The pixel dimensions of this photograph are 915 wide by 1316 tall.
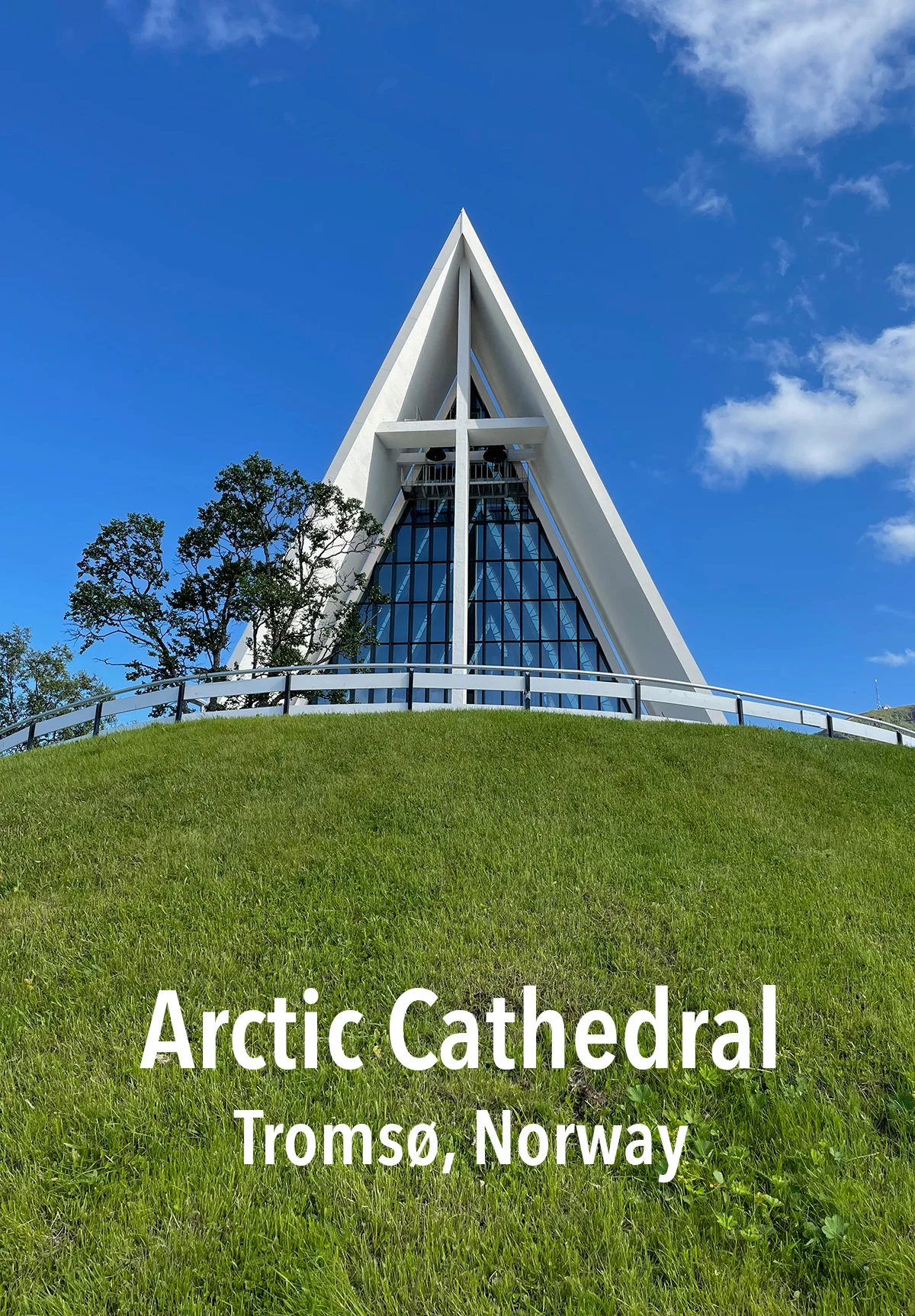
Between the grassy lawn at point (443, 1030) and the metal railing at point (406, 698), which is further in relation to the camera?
the metal railing at point (406, 698)

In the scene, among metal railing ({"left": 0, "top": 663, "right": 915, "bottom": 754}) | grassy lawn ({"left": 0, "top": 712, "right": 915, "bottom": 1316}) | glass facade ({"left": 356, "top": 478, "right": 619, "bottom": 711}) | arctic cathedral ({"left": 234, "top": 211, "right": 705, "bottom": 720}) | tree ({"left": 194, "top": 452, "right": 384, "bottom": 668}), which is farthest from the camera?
glass facade ({"left": 356, "top": 478, "right": 619, "bottom": 711})

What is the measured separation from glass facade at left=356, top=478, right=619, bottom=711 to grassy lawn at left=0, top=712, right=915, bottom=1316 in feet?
89.0

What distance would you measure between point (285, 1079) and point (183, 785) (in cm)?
615

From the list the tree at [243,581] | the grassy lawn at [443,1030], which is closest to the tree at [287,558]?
the tree at [243,581]

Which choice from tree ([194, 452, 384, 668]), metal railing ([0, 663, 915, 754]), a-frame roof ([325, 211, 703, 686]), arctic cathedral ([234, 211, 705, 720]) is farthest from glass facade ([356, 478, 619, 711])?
metal railing ([0, 663, 915, 754])

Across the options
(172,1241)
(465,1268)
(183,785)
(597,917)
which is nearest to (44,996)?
(172,1241)

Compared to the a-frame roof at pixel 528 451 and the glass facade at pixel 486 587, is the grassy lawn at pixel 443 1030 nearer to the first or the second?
the a-frame roof at pixel 528 451

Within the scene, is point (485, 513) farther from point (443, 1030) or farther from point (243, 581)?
point (443, 1030)

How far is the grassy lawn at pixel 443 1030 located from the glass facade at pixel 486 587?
27.1m

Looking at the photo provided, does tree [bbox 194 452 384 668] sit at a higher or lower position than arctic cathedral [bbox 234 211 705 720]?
lower

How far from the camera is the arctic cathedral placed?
28.7 meters

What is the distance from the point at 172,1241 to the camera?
10.9 feet

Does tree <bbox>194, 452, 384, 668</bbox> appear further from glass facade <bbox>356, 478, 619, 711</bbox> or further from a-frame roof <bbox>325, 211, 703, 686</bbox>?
glass facade <bbox>356, 478, 619, 711</bbox>

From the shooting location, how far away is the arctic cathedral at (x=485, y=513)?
2867 cm
